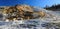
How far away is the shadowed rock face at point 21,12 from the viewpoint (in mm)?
2328

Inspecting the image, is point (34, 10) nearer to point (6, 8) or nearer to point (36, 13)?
point (36, 13)

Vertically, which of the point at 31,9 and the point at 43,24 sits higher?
the point at 31,9

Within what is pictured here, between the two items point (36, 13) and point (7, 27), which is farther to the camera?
point (36, 13)

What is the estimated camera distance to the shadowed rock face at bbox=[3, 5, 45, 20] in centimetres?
233

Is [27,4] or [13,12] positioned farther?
[27,4]

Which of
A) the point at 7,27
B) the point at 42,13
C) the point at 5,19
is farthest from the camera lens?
the point at 42,13

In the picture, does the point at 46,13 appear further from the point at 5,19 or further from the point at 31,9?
Answer: the point at 5,19

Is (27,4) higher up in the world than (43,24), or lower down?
higher up

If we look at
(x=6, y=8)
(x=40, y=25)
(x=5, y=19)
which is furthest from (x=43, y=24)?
(x=6, y=8)

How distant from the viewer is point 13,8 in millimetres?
2418

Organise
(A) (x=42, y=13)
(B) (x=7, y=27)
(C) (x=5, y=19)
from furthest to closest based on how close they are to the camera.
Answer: (A) (x=42, y=13) < (C) (x=5, y=19) < (B) (x=7, y=27)

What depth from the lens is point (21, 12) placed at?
7.83ft

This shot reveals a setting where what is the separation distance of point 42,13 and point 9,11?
45 centimetres

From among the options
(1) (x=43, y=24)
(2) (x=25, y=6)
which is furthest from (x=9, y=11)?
(1) (x=43, y=24)
